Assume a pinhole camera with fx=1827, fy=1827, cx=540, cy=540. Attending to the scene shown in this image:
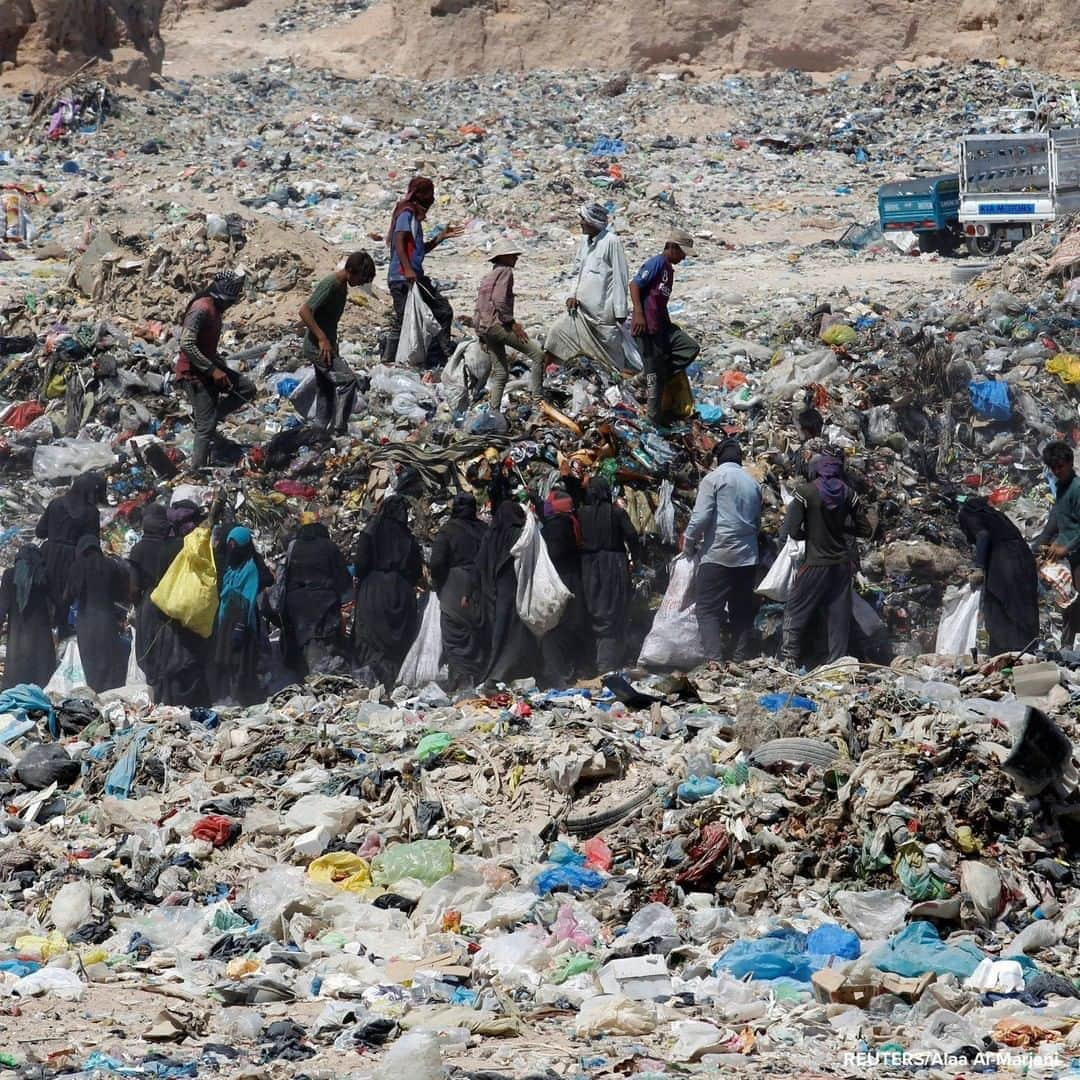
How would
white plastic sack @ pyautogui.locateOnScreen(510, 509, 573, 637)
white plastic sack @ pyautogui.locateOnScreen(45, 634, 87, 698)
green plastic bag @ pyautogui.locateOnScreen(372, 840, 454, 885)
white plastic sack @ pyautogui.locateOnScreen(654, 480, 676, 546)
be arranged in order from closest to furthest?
green plastic bag @ pyautogui.locateOnScreen(372, 840, 454, 885), white plastic sack @ pyautogui.locateOnScreen(510, 509, 573, 637), white plastic sack @ pyautogui.locateOnScreen(45, 634, 87, 698), white plastic sack @ pyautogui.locateOnScreen(654, 480, 676, 546)

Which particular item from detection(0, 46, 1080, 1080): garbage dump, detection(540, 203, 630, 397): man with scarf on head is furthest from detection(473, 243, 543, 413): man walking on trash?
detection(0, 46, 1080, 1080): garbage dump

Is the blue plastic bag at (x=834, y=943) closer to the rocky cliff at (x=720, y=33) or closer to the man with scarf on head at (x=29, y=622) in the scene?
the man with scarf on head at (x=29, y=622)

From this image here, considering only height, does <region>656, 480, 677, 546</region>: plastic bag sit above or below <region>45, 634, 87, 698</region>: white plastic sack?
above

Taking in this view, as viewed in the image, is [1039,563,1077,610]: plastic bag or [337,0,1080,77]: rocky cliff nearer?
[1039,563,1077,610]: plastic bag

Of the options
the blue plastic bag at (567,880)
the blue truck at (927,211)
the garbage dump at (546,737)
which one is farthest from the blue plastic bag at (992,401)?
the blue truck at (927,211)

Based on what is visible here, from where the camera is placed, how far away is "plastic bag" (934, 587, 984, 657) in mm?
8820

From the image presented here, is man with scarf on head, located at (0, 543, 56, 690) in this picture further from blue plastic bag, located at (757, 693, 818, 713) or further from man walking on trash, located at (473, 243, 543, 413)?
blue plastic bag, located at (757, 693, 818, 713)

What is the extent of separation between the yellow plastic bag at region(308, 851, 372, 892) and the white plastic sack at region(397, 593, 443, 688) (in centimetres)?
232

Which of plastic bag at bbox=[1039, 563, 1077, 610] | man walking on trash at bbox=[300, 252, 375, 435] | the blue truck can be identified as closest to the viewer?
plastic bag at bbox=[1039, 563, 1077, 610]

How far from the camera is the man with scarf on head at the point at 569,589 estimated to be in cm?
884

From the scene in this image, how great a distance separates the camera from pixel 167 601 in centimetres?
874

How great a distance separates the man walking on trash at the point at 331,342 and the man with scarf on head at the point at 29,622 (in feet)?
7.57

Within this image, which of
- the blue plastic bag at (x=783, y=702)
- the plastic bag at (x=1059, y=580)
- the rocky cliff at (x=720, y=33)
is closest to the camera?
the blue plastic bag at (x=783, y=702)

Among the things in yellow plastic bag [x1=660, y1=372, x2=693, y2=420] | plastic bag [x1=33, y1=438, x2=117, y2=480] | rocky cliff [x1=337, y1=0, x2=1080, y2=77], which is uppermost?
rocky cliff [x1=337, y1=0, x2=1080, y2=77]
